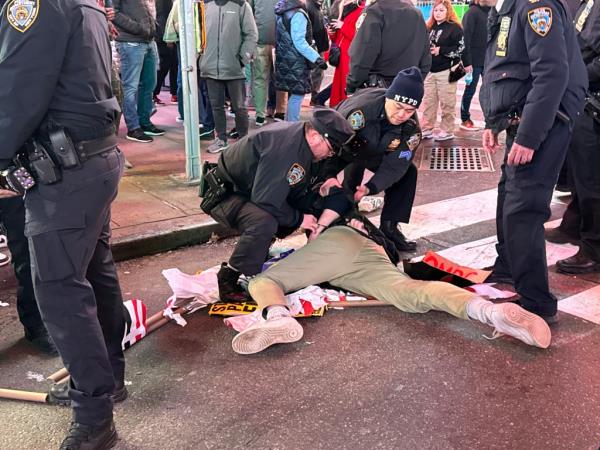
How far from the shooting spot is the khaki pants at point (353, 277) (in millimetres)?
3588

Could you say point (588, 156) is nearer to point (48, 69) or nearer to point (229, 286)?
point (229, 286)

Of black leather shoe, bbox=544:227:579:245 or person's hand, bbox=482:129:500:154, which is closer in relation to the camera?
person's hand, bbox=482:129:500:154

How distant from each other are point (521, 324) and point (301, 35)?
5116 mm

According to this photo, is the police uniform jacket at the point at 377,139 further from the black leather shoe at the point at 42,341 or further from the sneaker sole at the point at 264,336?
the black leather shoe at the point at 42,341

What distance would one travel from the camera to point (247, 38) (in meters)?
6.96

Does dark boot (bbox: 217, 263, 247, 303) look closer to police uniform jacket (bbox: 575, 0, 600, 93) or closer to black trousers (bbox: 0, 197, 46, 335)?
black trousers (bbox: 0, 197, 46, 335)

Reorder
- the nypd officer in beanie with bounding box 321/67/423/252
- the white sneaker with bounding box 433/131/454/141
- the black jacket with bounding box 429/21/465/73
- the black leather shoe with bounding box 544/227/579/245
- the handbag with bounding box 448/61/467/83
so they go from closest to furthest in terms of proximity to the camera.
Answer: the nypd officer in beanie with bounding box 321/67/423/252 → the black leather shoe with bounding box 544/227/579/245 → the black jacket with bounding box 429/21/465/73 → the handbag with bounding box 448/61/467/83 → the white sneaker with bounding box 433/131/454/141

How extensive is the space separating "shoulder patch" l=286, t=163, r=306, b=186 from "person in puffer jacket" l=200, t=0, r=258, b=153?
3.50m

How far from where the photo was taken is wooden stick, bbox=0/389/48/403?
9.21 feet

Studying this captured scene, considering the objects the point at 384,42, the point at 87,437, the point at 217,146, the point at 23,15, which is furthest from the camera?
the point at 217,146

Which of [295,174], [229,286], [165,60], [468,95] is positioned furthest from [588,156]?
[165,60]

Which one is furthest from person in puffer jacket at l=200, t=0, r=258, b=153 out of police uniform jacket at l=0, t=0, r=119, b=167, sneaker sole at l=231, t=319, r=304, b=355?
police uniform jacket at l=0, t=0, r=119, b=167

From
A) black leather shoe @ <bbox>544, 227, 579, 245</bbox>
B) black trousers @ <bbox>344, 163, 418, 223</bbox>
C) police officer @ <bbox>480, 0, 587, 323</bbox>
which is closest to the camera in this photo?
police officer @ <bbox>480, 0, 587, 323</bbox>

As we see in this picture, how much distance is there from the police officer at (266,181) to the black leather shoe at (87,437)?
1.41 m
